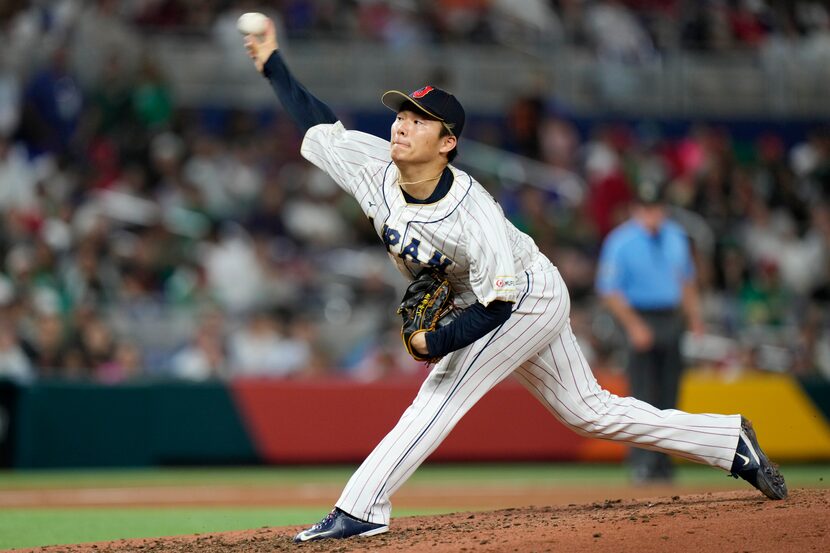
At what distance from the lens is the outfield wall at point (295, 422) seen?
11.5 metres

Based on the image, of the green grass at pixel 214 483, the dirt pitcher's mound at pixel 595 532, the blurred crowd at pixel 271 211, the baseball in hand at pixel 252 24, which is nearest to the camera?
the dirt pitcher's mound at pixel 595 532

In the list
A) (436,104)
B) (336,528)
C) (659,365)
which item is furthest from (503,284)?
(659,365)

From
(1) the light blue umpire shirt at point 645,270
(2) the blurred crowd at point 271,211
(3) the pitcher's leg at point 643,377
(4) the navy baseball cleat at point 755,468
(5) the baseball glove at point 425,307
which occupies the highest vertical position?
(2) the blurred crowd at point 271,211

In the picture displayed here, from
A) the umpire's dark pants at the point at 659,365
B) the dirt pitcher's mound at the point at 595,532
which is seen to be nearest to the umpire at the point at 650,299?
the umpire's dark pants at the point at 659,365

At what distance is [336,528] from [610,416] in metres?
1.38

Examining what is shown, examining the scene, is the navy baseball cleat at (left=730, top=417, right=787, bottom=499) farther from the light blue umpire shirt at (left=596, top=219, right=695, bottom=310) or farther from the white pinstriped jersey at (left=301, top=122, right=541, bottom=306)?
the light blue umpire shirt at (left=596, top=219, right=695, bottom=310)

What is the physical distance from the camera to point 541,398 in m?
6.07

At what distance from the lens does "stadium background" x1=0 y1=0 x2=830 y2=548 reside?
472 inches

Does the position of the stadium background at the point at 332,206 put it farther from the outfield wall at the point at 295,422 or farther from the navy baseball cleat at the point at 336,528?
the navy baseball cleat at the point at 336,528

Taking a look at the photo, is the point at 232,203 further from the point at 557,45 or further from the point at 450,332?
the point at 450,332

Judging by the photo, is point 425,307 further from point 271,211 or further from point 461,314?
point 271,211

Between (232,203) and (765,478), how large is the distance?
9.87 m

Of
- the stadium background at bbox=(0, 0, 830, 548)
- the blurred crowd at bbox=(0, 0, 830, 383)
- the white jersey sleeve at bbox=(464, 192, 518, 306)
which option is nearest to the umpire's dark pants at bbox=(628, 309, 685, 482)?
the stadium background at bbox=(0, 0, 830, 548)

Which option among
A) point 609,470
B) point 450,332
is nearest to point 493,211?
point 450,332
